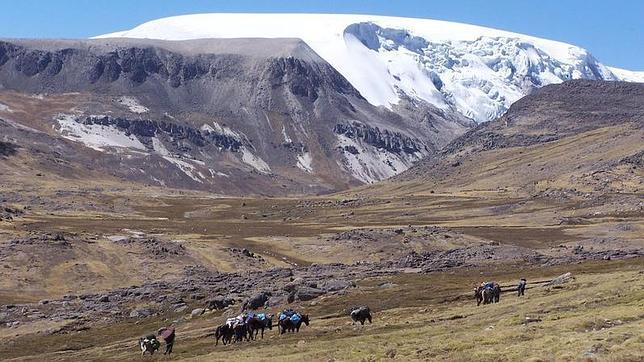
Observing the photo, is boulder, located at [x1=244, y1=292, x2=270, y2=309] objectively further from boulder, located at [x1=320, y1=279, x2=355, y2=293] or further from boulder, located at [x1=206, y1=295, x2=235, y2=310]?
boulder, located at [x1=320, y1=279, x2=355, y2=293]

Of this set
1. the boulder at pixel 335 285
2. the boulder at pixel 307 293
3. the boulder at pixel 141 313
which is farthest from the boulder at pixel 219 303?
the boulder at pixel 335 285

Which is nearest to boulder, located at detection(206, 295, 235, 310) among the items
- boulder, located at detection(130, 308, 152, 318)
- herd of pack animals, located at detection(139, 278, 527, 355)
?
boulder, located at detection(130, 308, 152, 318)

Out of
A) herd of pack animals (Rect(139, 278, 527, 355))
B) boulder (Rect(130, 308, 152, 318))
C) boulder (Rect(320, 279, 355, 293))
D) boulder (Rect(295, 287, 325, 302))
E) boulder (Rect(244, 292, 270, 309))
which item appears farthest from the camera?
boulder (Rect(320, 279, 355, 293))

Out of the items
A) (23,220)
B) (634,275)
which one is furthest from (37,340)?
(23,220)

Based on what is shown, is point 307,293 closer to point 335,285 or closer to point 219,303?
point 335,285

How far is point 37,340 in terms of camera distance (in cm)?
6362

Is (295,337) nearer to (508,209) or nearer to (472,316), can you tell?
(472,316)

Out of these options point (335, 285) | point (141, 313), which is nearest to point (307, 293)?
point (335, 285)

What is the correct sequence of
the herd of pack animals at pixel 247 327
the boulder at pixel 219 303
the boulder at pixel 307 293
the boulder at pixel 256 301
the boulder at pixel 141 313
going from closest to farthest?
1. the herd of pack animals at pixel 247 327
2. the boulder at pixel 256 301
3. the boulder at pixel 307 293
4. the boulder at pixel 219 303
5. the boulder at pixel 141 313

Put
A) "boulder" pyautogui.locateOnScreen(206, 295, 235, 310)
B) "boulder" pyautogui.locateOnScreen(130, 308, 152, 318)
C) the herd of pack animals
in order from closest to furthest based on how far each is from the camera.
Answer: the herd of pack animals < "boulder" pyautogui.locateOnScreen(206, 295, 235, 310) < "boulder" pyautogui.locateOnScreen(130, 308, 152, 318)

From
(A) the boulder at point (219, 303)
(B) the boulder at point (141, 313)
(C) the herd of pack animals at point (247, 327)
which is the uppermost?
(C) the herd of pack animals at point (247, 327)

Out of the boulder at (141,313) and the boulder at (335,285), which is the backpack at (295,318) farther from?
the boulder at (141,313)

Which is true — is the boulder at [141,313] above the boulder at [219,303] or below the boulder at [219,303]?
below

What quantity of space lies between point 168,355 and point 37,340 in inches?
803
